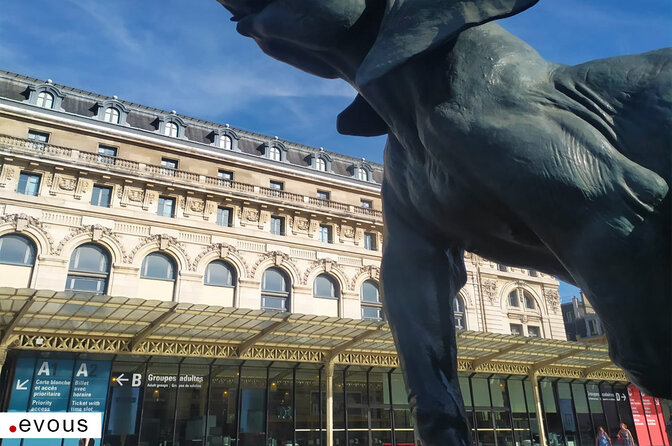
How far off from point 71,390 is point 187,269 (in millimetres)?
7191

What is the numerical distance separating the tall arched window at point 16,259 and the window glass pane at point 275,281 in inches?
385

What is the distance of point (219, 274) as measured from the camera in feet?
82.3

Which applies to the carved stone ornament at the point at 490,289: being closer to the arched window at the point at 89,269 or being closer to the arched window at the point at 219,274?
the arched window at the point at 219,274

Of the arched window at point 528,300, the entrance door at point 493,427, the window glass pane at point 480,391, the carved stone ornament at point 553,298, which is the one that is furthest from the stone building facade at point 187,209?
the entrance door at point 493,427

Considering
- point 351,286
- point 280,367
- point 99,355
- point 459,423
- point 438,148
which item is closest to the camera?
point 438,148

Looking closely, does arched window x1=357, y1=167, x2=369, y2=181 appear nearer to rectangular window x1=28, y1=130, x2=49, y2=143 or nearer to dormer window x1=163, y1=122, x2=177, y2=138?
dormer window x1=163, y1=122, x2=177, y2=138

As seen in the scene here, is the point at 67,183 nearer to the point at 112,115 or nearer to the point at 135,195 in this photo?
the point at 135,195

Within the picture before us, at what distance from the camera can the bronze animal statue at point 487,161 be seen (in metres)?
1.02

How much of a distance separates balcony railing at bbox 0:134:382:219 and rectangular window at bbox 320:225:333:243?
112 centimetres

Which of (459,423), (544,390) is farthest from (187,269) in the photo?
(459,423)

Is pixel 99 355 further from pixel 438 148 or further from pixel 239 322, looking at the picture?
pixel 438 148

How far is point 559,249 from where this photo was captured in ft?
3.53

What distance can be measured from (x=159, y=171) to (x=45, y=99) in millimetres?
6764

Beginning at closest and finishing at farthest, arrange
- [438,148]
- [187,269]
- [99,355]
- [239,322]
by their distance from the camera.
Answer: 1. [438,148]
2. [239,322]
3. [99,355]
4. [187,269]
